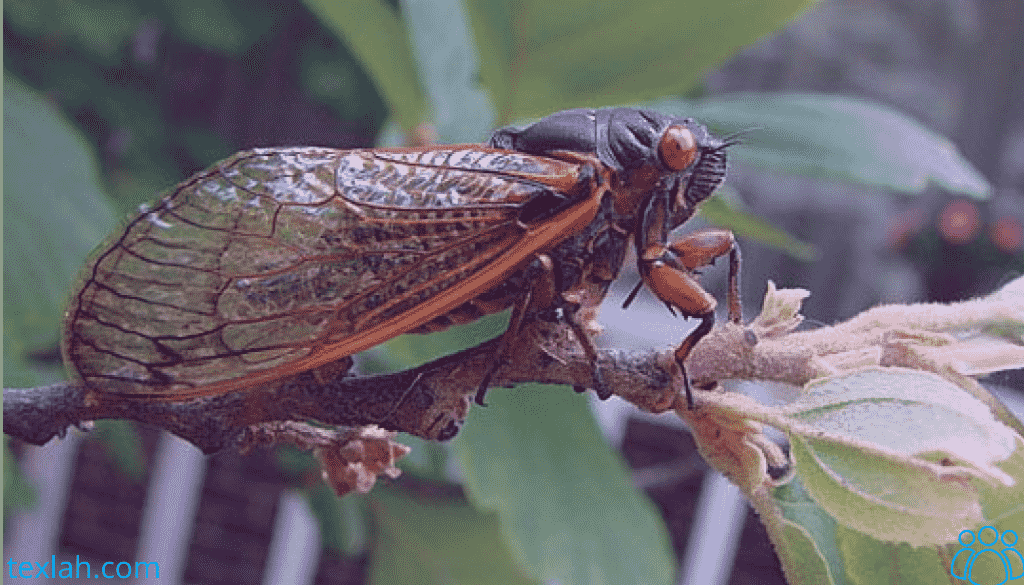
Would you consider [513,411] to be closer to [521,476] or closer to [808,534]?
[521,476]

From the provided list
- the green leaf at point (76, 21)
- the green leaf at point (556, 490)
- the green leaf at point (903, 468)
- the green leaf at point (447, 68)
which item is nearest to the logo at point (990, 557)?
the green leaf at point (903, 468)

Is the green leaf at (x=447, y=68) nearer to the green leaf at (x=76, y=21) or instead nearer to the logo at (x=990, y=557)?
the green leaf at (x=76, y=21)

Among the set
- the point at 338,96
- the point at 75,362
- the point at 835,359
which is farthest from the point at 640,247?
the point at 338,96

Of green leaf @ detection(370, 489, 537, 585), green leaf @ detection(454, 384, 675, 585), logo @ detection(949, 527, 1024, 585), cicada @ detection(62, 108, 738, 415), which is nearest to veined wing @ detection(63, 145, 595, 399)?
cicada @ detection(62, 108, 738, 415)

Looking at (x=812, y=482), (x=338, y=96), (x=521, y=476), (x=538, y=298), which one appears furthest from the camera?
(x=338, y=96)

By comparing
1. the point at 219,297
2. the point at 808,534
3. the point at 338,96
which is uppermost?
the point at 338,96

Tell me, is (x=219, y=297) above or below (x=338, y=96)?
below

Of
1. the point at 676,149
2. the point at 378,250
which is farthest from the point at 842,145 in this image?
the point at 378,250
